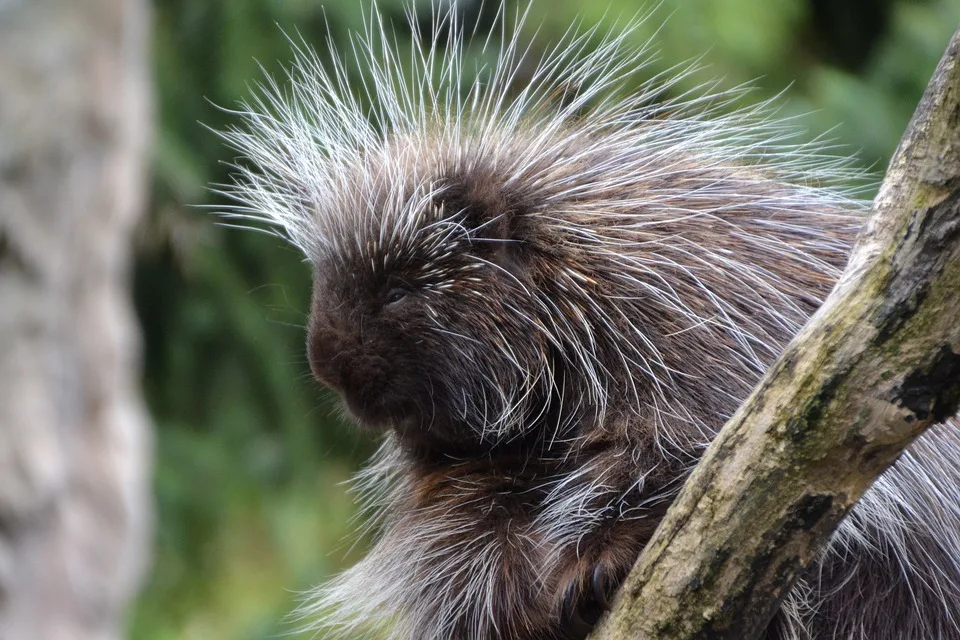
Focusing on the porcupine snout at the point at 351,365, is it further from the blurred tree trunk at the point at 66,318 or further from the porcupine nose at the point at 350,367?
the blurred tree trunk at the point at 66,318

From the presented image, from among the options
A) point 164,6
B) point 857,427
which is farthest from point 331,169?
point 857,427

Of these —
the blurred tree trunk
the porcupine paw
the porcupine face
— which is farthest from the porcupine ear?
the blurred tree trunk

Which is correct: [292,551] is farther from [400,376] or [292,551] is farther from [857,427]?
[857,427]

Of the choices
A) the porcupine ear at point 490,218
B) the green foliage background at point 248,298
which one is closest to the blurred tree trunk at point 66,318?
the porcupine ear at point 490,218

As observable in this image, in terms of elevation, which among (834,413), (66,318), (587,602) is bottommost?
(587,602)

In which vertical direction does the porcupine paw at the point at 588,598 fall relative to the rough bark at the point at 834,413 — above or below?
below

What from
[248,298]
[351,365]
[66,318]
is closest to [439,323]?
[351,365]

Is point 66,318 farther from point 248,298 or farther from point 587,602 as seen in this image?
point 248,298
